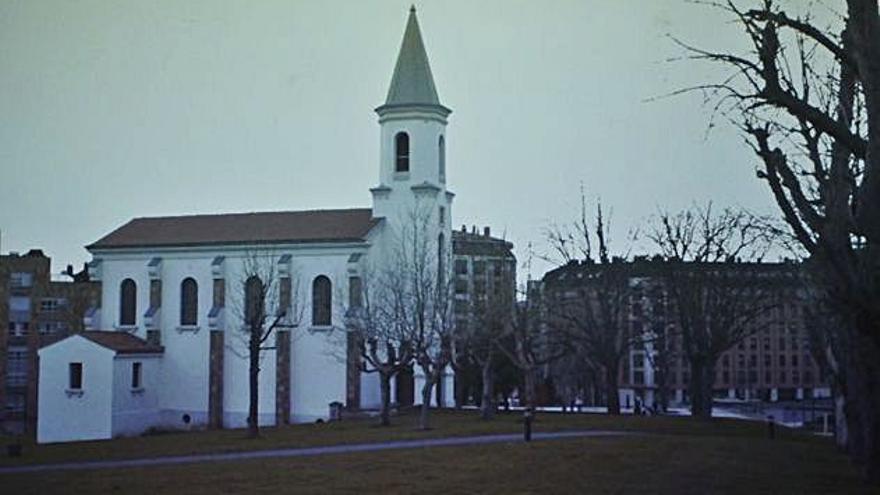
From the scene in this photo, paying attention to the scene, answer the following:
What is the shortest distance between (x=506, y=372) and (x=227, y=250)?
57.9 feet

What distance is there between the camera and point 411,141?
199ft

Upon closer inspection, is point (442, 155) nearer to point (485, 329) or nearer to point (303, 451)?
point (485, 329)

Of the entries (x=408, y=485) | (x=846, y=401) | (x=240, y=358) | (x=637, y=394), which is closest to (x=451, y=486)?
(x=408, y=485)

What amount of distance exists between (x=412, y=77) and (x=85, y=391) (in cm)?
2398

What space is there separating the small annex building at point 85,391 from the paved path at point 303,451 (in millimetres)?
Answer: 28549

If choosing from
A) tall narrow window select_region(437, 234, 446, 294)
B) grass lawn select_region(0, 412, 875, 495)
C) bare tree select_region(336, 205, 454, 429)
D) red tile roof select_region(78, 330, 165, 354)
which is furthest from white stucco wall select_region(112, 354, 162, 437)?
grass lawn select_region(0, 412, 875, 495)

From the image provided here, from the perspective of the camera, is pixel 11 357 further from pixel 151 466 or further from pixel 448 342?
pixel 151 466

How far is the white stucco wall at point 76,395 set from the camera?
56.0 meters

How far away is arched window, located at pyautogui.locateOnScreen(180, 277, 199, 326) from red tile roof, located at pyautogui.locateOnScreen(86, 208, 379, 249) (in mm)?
2299

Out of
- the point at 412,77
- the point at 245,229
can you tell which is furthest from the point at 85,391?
the point at 412,77

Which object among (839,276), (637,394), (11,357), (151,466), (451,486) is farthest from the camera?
(637,394)

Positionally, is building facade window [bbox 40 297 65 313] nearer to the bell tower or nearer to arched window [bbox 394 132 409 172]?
the bell tower

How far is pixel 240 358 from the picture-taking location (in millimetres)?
60094

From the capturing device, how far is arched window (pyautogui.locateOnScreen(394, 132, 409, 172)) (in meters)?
60.8
